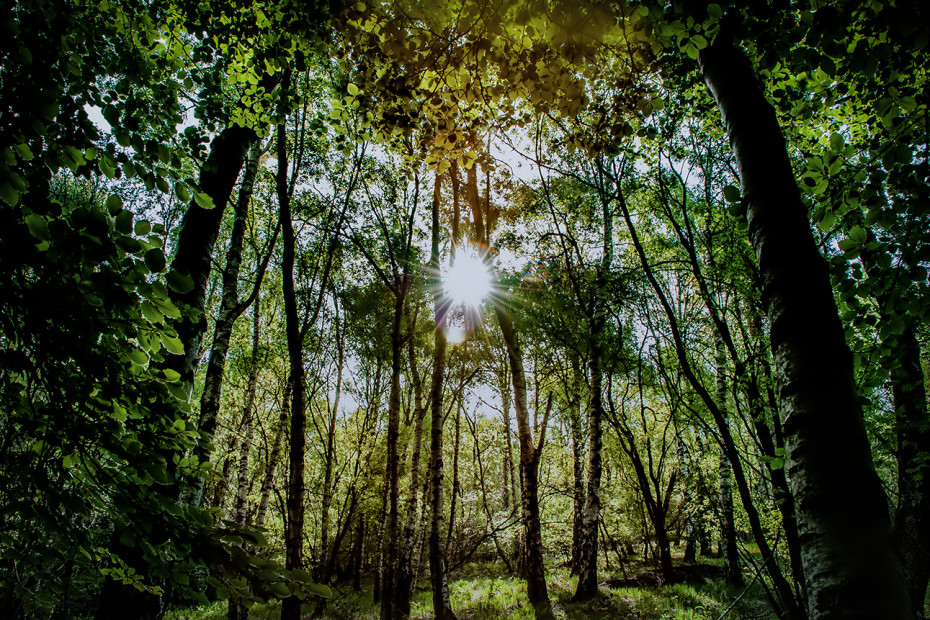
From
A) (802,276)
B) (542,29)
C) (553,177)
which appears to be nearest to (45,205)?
(542,29)

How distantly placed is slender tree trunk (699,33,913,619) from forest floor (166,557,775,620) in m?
6.75

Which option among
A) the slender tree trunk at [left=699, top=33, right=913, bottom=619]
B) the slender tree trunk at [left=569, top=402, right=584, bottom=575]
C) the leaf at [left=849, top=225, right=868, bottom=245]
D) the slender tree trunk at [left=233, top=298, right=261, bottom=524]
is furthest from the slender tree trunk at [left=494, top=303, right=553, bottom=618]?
the slender tree trunk at [left=699, top=33, right=913, bottom=619]

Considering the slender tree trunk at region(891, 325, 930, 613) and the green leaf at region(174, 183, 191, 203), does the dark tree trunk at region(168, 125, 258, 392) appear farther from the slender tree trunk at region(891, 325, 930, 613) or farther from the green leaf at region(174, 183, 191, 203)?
the slender tree trunk at region(891, 325, 930, 613)

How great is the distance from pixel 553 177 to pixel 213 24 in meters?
10.3

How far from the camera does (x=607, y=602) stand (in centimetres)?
858

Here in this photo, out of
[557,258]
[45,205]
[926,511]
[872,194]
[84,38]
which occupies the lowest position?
[926,511]

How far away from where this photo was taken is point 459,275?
12.3m

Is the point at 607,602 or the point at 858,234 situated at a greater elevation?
the point at 858,234

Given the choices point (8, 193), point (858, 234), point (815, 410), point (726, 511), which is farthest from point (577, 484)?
point (8, 193)

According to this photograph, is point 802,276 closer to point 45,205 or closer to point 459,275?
point 45,205

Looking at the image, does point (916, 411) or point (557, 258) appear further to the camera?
point (557, 258)

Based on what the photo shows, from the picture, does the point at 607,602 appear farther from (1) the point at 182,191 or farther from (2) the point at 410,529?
(1) the point at 182,191

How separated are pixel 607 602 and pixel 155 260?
10755 mm

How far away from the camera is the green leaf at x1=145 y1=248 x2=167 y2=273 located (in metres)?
1.21
